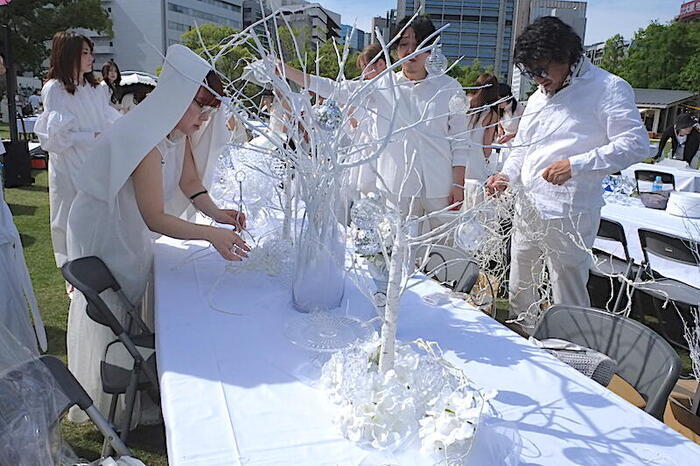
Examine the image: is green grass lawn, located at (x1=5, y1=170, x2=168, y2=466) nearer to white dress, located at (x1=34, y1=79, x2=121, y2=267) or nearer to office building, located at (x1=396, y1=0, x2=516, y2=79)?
white dress, located at (x1=34, y1=79, x2=121, y2=267)

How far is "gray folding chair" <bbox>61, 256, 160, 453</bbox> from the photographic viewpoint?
1.78 metres

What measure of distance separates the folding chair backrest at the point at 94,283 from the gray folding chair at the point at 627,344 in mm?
1447

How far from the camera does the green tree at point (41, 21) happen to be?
28.1 m

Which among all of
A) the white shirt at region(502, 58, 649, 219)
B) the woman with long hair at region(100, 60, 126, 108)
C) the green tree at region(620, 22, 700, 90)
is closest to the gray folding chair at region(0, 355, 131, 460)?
the white shirt at region(502, 58, 649, 219)

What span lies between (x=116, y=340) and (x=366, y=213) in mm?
1045

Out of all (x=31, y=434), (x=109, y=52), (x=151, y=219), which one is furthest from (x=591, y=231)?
(x=109, y=52)

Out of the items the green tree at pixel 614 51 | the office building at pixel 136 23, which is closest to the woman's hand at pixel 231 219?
the green tree at pixel 614 51

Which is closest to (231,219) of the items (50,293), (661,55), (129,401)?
(129,401)

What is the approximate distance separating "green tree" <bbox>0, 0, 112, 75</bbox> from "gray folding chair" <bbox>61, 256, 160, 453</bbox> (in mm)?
31266

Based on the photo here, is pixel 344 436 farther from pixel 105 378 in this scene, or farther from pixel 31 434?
pixel 105 378

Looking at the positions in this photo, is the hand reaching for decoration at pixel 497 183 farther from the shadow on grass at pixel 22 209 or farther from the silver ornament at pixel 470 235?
the shadow on grass at pixel 22 209

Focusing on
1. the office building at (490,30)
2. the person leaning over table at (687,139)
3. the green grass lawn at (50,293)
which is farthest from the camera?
the office building at (490,30)

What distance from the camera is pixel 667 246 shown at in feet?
10.6

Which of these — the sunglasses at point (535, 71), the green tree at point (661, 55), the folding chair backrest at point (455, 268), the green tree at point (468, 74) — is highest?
the green tree at point (661, 55)
